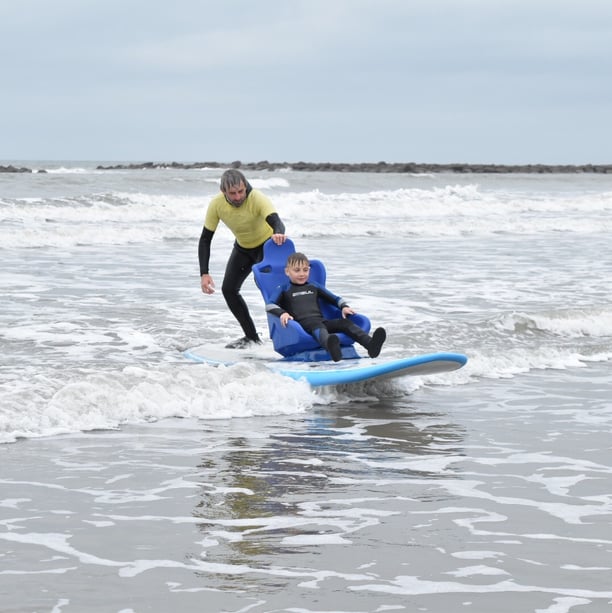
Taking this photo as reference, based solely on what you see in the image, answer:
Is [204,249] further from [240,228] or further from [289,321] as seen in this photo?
[289,321]

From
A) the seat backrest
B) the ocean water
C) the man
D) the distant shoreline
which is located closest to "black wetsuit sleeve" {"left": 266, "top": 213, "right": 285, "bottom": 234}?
the man

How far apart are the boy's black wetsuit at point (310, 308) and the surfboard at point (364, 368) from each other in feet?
0.86

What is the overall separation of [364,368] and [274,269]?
1615 mm

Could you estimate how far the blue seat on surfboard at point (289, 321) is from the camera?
29.5 feet

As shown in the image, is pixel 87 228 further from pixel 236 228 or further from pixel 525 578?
Answer: pixel 525 578

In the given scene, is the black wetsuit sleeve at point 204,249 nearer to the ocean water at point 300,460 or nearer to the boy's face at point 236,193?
the boy's face at point 236,193

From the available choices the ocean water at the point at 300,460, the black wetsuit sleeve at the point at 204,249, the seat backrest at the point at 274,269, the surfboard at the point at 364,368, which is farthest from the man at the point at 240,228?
the surfboard at the point at 364,368

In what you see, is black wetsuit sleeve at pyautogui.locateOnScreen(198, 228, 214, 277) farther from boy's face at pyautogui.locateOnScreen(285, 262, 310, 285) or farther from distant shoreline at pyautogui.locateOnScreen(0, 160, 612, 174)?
distant shoreline at pyautogui.locateOnScreen(0, 160, 612, 174)

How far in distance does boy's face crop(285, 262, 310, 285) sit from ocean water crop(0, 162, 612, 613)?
849mm

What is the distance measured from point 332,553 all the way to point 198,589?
0.67 metres

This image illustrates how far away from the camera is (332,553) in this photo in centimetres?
459

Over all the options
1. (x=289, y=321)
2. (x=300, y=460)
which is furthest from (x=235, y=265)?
(x=300, y=460)

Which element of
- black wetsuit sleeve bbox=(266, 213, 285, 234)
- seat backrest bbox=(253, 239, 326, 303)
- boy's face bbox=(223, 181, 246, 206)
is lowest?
seat backrest bbox=(253, 239, 326, 303)

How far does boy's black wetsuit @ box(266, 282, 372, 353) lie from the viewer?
8.88 meters
